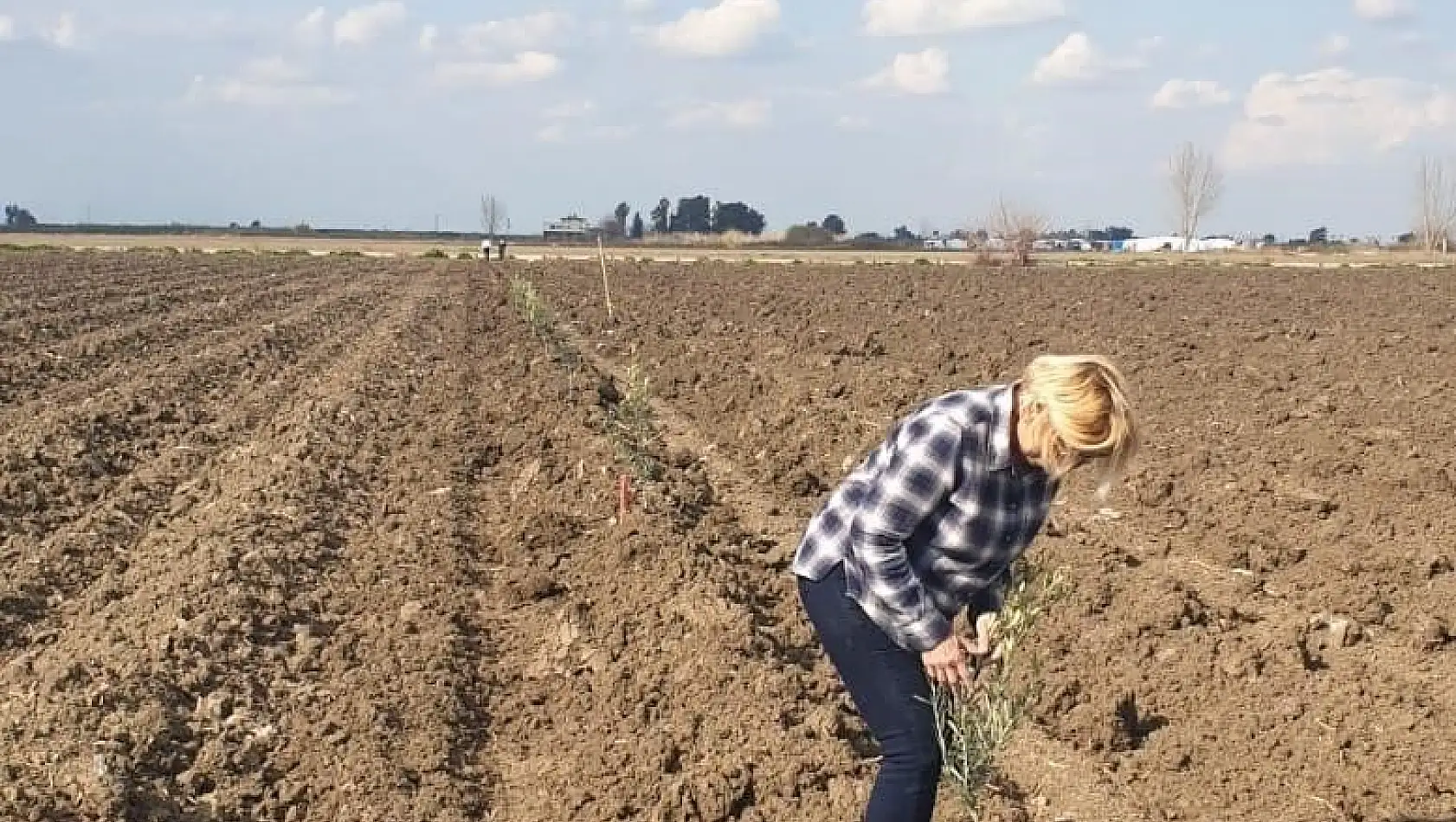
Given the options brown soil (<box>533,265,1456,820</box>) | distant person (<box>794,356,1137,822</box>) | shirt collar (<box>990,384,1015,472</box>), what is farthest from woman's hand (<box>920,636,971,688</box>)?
brown soil (<box>533,265,1456,820</box>)

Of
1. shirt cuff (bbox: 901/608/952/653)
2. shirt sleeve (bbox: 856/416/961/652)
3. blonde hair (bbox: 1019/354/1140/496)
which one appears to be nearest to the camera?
blonde hair (bbox: 1019/354/1140/496)

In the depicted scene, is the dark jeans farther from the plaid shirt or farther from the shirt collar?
the shirt collar

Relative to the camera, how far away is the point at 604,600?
768 cm

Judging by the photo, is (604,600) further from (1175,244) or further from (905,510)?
(1175,244)

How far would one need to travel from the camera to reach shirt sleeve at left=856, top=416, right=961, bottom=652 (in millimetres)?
3477

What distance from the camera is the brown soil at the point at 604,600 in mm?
5527

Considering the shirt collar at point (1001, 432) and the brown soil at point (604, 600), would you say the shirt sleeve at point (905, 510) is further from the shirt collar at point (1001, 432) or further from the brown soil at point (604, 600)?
the brown soil at point (604, 600)

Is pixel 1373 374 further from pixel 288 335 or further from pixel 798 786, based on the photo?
pixel 288 335

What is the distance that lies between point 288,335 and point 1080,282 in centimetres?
2314

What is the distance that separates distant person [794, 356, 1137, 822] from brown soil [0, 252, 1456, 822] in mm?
1426

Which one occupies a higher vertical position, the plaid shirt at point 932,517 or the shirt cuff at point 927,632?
the plaid shirt at point 932,517

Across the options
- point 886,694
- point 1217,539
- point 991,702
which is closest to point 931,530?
point 886,694

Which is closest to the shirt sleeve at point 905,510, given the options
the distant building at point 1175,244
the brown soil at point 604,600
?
the brown soil at point 604,600

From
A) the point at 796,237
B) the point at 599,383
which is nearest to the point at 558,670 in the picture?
the point at 599,383
